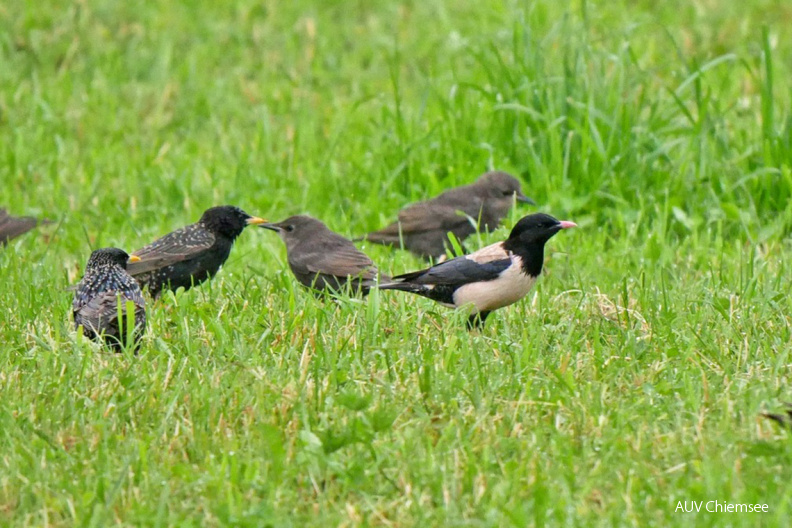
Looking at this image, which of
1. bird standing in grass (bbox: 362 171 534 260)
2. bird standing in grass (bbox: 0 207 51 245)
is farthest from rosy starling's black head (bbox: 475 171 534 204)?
bird standing in grass (bbox: 0 207 51 245)

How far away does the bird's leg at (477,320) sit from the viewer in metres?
6.61

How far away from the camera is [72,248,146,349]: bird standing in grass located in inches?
234

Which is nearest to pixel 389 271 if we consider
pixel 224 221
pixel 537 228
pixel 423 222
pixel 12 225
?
pixel 423 222

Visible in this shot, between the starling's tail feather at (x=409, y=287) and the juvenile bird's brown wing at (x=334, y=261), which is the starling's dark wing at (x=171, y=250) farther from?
the starling's tail feather at (x=409, y=287)

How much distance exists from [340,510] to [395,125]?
587 cm

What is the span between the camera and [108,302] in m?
6.07

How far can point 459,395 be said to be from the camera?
17.6ft

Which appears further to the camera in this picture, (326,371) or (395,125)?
(395,125)

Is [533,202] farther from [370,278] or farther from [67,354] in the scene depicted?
[67,354]

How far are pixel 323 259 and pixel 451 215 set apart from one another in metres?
1.48

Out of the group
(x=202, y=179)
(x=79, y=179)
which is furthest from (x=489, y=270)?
(x=79, y=179)

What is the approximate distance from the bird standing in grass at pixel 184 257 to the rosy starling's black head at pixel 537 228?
1964 mm

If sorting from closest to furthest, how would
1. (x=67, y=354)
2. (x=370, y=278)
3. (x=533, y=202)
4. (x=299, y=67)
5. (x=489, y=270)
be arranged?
(x=67, y=354)
(x=489, y=270)
(x=370, y=278)
(x=533, y=202)
(x=299, y=67)

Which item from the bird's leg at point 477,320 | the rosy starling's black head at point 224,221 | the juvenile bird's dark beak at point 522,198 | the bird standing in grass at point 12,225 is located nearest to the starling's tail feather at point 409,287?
the bird's leg at point 477,320
